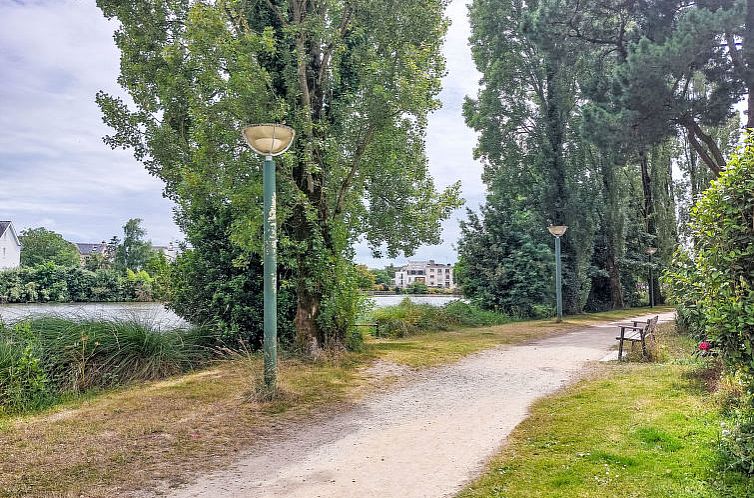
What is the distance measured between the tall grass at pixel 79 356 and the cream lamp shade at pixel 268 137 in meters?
4.05

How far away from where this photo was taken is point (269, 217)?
6.99 metres

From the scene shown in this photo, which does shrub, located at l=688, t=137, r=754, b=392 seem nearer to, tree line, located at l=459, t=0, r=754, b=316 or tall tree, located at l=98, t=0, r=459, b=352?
tall tree, located at l=98, t=0, r=459, b=352

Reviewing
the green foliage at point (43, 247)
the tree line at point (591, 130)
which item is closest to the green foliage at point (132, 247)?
the green foliage at point (43, 247)

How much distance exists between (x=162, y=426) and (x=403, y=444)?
2726 millimetres

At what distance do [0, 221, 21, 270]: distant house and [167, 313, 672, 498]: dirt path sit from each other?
39.0m

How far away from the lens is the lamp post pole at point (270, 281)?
6867mm

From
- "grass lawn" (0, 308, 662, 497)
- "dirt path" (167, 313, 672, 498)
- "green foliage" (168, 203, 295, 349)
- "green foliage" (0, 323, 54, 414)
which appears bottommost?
"dirt path" (167, 313, 672, 498)

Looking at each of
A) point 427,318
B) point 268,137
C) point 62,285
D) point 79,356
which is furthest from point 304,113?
point 62,285

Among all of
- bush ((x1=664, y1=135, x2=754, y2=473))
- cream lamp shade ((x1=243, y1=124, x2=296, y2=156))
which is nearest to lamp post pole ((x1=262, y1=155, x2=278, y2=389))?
cream lamp shade ((x1=243, y1=124, x2=296, y2=156))

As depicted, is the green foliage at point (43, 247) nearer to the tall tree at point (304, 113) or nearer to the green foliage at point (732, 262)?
the tall tree at point (304, 113)

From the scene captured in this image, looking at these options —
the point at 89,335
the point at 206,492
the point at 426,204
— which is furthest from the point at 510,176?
the point at 206,492

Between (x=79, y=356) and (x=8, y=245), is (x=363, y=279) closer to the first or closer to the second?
(x=79, y=356)

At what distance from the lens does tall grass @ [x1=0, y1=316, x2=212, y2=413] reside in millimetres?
7035

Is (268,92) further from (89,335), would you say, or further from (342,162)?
(89,335)
